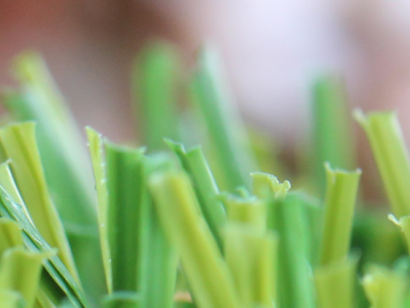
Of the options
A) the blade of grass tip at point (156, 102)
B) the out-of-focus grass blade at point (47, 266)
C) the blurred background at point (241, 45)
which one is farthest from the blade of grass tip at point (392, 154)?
the blurred background at point (241, 45)

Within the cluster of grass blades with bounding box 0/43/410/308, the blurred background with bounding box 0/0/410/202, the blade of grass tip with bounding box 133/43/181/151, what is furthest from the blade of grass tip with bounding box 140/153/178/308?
the blurred background with bounding box 0/0/410/202

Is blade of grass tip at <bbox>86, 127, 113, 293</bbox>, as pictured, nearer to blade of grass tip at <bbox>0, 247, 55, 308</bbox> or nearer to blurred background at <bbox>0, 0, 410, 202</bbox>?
blade of grass tip at <bbox>0, 247, 55, 308</bbox>

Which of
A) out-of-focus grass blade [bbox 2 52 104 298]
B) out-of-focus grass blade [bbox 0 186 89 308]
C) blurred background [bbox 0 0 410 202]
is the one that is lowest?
out-of-focus grass blade [bbox 0 186 89 308]

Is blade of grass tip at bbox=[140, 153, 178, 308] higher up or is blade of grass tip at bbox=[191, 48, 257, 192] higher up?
blade of grass tip at bbox=[191, 48, 257, 192]

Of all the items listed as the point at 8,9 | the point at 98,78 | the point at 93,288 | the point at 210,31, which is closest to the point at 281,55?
the point at 210,31

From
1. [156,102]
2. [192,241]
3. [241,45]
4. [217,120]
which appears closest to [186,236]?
[192,241]

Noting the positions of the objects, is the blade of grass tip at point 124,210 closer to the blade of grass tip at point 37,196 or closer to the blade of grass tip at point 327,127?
Result: the blade of grass tip at point 37,196
